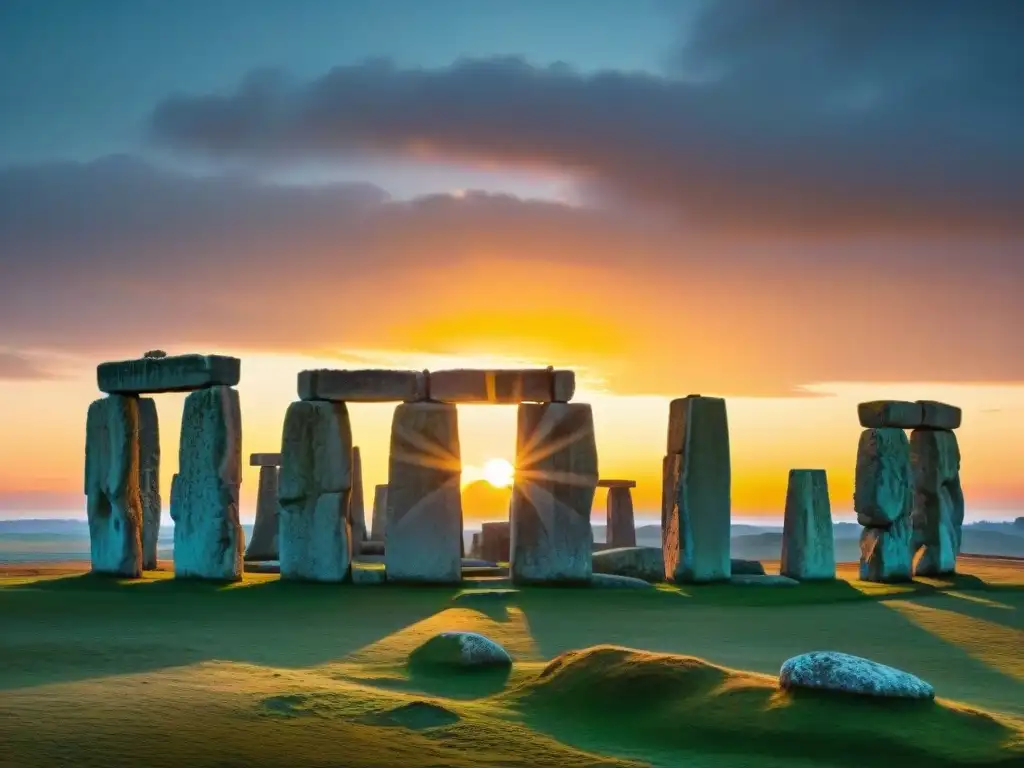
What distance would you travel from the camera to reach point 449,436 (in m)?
21.2

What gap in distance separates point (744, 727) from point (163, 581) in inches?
514

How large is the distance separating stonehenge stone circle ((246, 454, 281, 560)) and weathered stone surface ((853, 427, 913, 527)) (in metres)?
13.2

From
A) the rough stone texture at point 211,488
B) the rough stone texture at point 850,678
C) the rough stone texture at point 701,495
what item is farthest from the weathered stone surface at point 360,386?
the rough stone texture at point 850,678

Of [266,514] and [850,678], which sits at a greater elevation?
[266,514]

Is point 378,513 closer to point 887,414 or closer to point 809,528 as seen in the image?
point 809,528

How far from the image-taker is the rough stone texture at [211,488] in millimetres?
20391

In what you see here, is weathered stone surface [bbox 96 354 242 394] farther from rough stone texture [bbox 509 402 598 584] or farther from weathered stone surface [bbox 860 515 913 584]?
weathered stone surface [bbox 860 515 913 584]

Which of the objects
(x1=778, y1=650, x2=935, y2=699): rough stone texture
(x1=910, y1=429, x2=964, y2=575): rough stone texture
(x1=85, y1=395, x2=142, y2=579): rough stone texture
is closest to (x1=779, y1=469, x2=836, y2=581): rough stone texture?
(x1=910, y1=429, x2=964, y2=575): rough stone texture

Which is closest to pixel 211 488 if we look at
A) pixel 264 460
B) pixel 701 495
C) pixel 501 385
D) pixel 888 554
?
pixel 501 385

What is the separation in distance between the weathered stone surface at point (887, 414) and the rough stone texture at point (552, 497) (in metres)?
6.02

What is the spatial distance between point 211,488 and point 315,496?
1.64 metres

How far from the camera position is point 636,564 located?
23.7 metres

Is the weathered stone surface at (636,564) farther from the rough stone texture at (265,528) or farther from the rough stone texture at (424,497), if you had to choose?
the rough stone texture at (265,528)

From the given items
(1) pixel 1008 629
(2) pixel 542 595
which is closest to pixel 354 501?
(2) pixel 542 595
